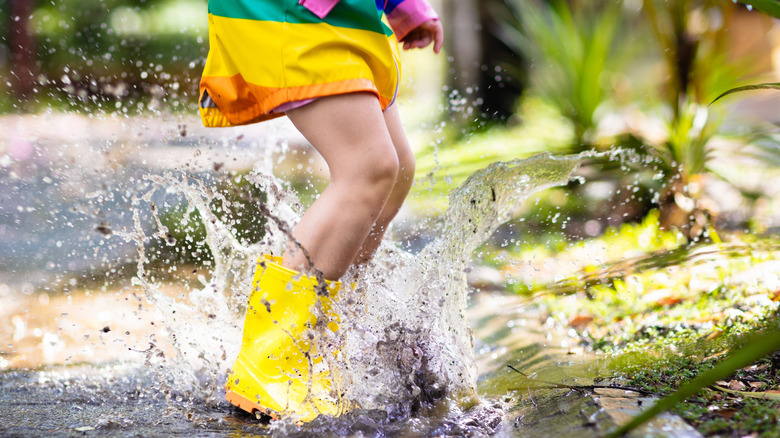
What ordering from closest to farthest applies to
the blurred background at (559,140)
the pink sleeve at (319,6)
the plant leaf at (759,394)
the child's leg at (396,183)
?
the plant leaf at (759,394) < the pink sleeve at (319,6) < the child's leg at (396,183) < the blurred background at (559,140)

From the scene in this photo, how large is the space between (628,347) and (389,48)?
0.97 m

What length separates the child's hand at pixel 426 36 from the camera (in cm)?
162

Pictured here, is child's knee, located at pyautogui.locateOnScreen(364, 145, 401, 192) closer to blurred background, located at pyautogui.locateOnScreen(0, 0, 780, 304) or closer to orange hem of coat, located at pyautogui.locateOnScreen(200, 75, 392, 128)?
orange hem of coat, located at pyautogui.locateOnScreen(200, 75, 392, 128)

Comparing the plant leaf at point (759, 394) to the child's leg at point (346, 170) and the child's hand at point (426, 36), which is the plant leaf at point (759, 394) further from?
A: the child's hand at point (426, 36)

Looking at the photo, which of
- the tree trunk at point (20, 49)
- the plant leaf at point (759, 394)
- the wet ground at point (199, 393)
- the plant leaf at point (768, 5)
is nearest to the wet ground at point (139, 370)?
the wet ground at point (199, 393)

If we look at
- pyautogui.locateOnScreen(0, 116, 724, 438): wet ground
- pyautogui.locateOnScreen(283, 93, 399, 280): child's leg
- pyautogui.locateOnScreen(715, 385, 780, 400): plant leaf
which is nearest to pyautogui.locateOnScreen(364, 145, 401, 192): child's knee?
pyautogui.locateOnScreen(283, 93, 399, 280): child's leg

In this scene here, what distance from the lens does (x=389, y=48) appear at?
4.51ft

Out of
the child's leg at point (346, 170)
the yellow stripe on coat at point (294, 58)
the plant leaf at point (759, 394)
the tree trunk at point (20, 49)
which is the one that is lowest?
the plant leaf at point (759, 394)

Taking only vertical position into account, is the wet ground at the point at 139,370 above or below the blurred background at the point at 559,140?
below

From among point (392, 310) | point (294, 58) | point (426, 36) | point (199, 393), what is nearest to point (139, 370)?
point (199, 393)

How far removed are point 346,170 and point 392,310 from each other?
374 millimetres

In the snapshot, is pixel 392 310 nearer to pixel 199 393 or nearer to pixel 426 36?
pixel 199 393

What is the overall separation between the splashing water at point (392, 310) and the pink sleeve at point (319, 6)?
39 centimetres

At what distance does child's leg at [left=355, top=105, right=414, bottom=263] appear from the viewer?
5.07 ft
